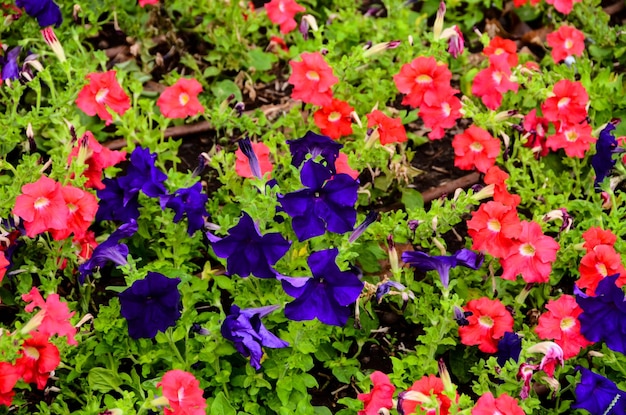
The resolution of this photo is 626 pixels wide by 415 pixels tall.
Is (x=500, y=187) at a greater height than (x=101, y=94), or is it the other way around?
(x=101, y=94)

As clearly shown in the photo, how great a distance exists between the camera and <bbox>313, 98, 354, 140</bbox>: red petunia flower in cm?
349

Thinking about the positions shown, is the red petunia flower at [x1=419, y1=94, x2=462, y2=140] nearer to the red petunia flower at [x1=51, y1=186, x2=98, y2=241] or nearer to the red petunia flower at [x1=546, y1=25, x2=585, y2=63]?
the red petunia flower at [x1=546, y1=25, x2=585, y2=63]

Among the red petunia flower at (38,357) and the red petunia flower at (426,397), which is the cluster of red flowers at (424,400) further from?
the red petunia flower at (38,357)

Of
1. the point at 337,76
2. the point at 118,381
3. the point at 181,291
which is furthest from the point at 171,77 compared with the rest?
the point at 118,381

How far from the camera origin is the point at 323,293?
8.48 ft

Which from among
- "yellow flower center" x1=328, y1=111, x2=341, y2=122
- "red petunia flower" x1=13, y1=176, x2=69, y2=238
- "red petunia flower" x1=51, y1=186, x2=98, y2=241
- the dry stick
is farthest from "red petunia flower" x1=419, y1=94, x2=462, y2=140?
"red petunia flower" x1=13, y1=176, x2=69, y2=238

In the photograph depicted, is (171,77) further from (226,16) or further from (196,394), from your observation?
(196,394)

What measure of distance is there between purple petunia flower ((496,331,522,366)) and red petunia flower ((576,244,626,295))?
0.38 m

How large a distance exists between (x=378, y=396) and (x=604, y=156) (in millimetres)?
1298

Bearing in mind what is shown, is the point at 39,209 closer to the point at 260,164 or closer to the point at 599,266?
the point at 260,164

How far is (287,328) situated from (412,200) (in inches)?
35.6

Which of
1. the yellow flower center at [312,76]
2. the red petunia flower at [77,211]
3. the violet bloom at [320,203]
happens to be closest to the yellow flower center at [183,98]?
the yellow flower center at [312,76]

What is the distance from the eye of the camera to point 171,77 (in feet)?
13.1

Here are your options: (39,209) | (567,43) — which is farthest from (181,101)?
(567,43)
